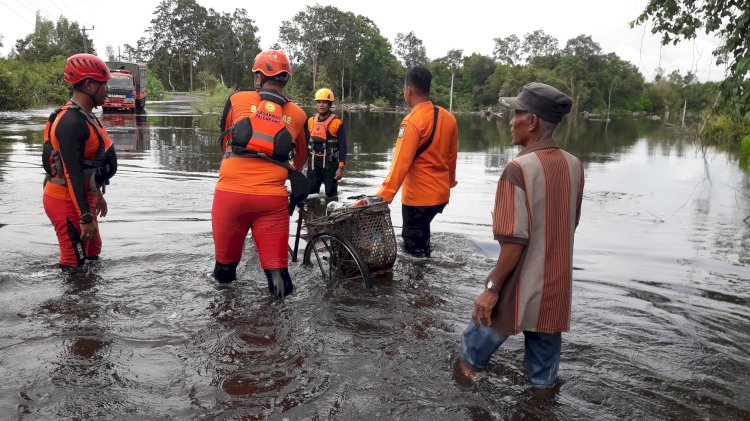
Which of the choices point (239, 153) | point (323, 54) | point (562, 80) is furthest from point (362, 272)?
point (562, 80)

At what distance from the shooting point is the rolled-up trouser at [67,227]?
15.9 ft

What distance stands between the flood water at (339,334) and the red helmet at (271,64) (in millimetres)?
1972

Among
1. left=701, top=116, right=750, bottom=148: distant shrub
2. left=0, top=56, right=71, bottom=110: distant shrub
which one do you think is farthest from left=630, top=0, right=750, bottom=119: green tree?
left=0, top=56, right=71, bottom=110: distant shrub

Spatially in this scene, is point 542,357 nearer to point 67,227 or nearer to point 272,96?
point 272,96

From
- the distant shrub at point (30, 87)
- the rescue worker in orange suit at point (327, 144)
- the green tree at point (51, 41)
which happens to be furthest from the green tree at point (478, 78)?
the rescue worker in orange suit at point (327, 144)

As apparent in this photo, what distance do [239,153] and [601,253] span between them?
525 centimetres

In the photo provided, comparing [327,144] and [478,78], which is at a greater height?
[478,78]

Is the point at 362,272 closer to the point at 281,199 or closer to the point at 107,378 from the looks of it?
the point at 281,199

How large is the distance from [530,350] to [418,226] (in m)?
2.62

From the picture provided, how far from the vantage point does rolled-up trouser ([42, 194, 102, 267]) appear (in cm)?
484

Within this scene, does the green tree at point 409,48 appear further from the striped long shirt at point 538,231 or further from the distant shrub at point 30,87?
the striped long shirt at point 538,231

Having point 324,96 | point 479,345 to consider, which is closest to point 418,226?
point 479,345

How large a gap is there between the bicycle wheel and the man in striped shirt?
6.82 feet

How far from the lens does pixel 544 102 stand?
3.07m
